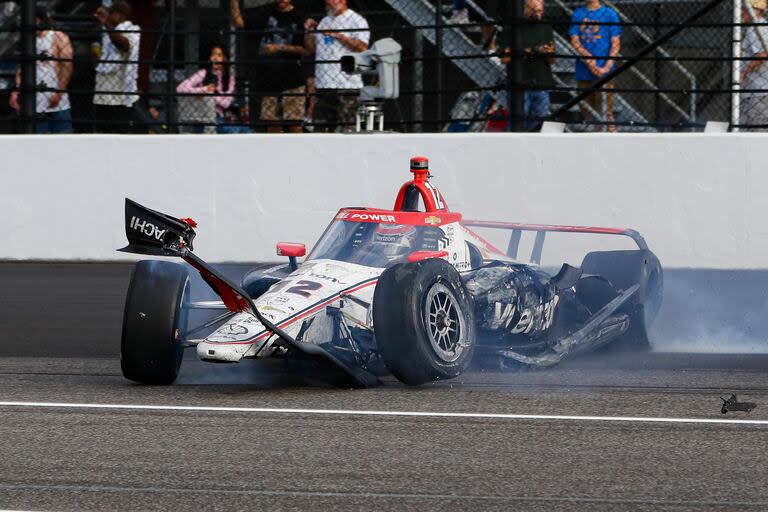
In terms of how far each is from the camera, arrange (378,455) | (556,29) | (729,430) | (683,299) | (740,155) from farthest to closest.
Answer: (556,29), (740,155), (683,299), (729,430), (378,455)

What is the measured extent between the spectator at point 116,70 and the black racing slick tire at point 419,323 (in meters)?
7.53

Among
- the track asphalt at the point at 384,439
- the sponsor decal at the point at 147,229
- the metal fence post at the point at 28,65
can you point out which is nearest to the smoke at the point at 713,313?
the track asphalt at the point at 384,439

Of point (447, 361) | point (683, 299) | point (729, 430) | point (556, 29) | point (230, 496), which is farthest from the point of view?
point (556, 29)

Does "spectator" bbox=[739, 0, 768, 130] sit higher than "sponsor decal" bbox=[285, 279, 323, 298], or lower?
higher

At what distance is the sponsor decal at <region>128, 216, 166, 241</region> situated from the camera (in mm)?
7133

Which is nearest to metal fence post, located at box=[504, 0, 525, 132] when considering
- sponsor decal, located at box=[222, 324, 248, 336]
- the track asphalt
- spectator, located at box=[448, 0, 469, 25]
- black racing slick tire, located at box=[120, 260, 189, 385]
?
spectator, located at box=[448, 0, 469, 25]

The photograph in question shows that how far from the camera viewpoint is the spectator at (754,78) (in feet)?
42.7

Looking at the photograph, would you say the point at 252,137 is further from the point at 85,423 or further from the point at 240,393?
the point at 85,423

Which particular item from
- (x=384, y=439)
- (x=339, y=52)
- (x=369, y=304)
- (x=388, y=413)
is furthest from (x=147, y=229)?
(x=339, y=52)

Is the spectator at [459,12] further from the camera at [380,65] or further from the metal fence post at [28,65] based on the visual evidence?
the metal fence post at [28,65]

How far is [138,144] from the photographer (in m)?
13.7

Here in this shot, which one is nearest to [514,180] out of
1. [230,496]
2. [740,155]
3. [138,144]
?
[740,155]

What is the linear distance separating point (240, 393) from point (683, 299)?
15.8ft

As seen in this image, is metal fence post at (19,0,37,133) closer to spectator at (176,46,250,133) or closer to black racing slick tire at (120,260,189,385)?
spectator at (176,46,250,133)
